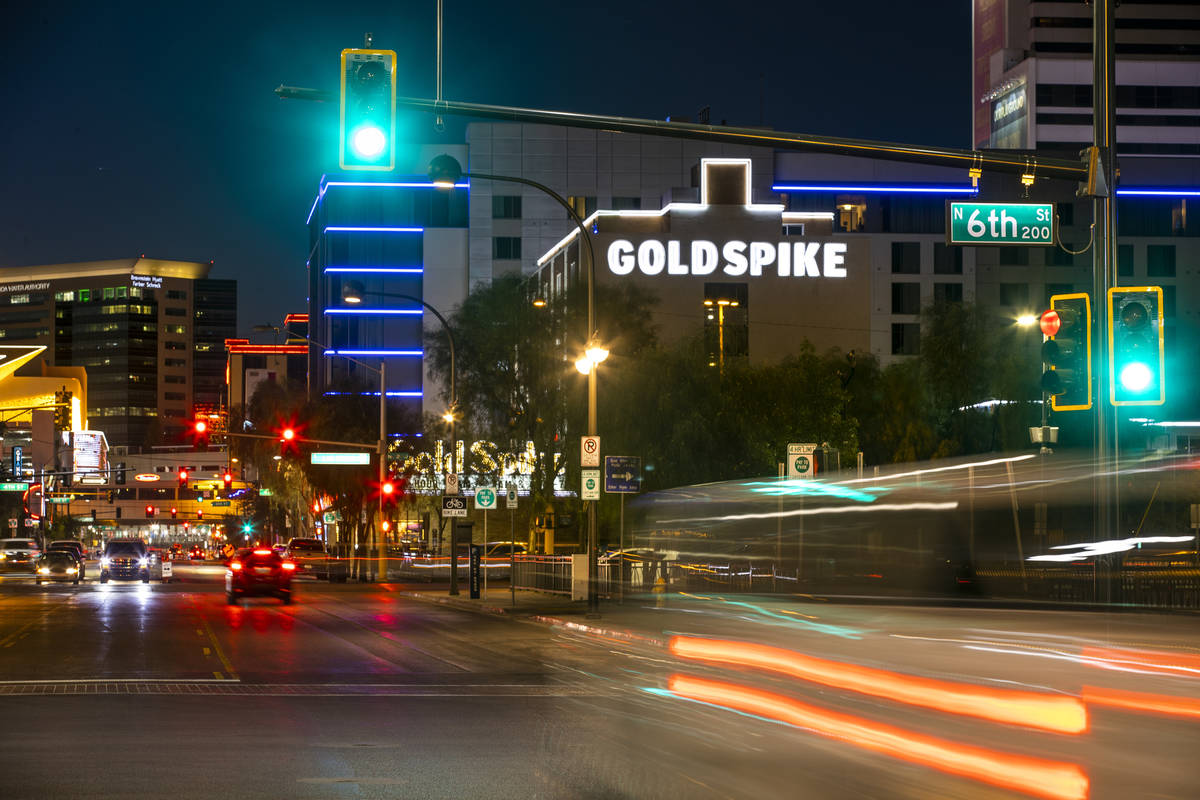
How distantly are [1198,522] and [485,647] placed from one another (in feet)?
48.0

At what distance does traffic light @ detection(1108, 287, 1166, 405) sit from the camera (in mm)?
16234

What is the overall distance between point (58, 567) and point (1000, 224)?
5443cm

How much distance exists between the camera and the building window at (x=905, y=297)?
10619cm

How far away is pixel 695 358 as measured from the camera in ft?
188

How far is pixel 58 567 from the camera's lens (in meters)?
62.1

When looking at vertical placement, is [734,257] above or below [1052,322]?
above

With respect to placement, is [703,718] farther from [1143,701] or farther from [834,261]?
[834,261]

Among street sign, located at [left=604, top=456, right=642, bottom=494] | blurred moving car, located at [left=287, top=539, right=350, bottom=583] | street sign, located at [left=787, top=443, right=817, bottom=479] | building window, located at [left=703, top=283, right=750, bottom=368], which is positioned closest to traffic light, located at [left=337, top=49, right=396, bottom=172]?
street sign, located at [left=604, top=456, right=642, bottom=494]

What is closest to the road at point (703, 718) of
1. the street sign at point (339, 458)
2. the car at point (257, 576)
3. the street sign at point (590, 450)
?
the street sign at point (590, 450)

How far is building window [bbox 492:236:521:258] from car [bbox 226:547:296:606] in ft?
227

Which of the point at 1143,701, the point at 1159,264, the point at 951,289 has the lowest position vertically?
the point at 1143,701

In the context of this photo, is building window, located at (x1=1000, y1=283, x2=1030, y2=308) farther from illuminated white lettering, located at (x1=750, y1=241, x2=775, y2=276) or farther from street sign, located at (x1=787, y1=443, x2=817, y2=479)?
street sign, located at (x1=787, y1=443, x2=817, y2=479)

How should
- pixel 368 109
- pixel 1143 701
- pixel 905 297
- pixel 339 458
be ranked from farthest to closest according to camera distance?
pixel 905 297 < pixel 339 458 < pixel 368 109 < pixel 1143 701

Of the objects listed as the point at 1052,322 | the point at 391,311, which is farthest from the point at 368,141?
the point at 391,311
